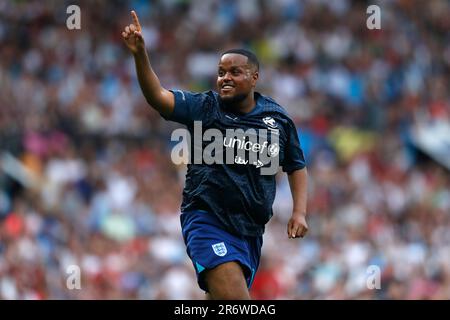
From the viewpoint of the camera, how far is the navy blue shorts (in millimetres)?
8320

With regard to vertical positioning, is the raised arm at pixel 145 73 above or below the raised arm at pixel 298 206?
above

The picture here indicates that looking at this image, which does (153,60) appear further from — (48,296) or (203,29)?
(48,296)

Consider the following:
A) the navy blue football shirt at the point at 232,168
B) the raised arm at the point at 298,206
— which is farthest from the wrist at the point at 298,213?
the navy blue football shirt at the point at 232,168

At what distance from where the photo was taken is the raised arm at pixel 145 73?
7863mm

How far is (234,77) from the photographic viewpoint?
8.52 metres

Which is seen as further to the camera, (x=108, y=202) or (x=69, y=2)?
(x=69, y=2)

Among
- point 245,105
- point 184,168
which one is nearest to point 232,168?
point 245,105

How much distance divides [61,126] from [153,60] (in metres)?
2.87

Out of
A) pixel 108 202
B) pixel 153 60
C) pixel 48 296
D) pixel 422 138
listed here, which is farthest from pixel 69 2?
pixel 48 296

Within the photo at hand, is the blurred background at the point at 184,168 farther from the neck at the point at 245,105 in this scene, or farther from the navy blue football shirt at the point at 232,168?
the neck at the point at 245,105

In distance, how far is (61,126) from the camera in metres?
18.2

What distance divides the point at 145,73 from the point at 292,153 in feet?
5.11

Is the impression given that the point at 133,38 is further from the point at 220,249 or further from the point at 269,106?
the point at 220,249

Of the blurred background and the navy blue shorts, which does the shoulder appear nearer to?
the navy blue shorts
